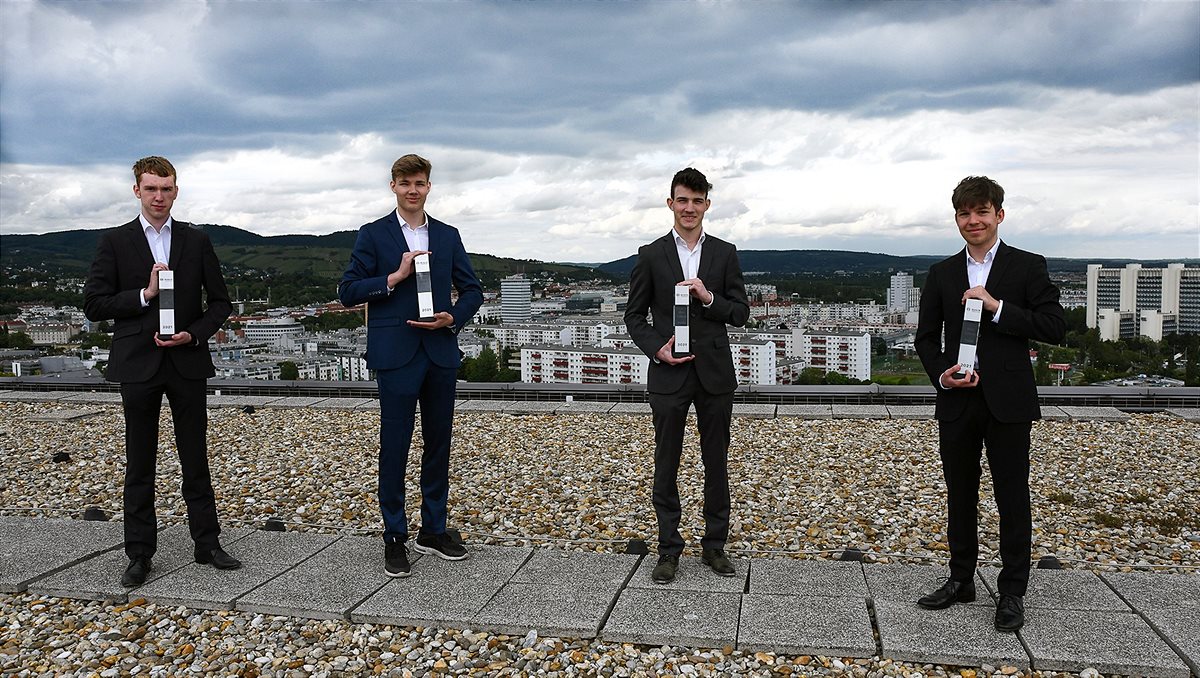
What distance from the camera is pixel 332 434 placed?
352 inches

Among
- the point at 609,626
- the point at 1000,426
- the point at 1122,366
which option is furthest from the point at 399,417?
the point at 1122,366

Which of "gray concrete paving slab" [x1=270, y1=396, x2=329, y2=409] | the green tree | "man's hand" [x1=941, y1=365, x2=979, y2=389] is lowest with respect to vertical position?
the green tree

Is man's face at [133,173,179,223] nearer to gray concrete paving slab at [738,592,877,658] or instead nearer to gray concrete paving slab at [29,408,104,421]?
gray concrete paving slab at [738,592,877,658]

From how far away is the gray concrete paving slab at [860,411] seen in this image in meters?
9.38

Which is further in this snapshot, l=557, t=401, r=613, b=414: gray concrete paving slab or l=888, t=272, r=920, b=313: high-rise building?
l=888, t=272, r=920, b=313: high-rise building

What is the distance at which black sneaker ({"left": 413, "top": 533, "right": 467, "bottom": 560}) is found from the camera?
4301mm

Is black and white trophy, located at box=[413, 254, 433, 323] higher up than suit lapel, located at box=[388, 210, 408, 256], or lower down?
lower down

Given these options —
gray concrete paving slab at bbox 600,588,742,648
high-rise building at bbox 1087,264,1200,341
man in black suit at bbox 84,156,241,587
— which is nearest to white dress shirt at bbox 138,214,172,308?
man in black suit at bbox 84,156,241,587

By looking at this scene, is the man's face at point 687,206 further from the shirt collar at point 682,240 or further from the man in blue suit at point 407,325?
the man in blue suit at point 407,325

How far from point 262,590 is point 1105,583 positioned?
13.0 feet

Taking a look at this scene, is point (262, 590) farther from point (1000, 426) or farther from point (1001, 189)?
point (1001, 189)

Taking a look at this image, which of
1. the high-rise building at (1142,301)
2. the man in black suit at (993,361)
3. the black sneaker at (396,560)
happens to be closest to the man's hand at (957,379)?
the man in black suit at (993,361)

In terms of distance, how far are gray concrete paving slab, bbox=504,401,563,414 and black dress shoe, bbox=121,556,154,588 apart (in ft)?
20.4

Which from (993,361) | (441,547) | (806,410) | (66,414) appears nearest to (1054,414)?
(806,410)
